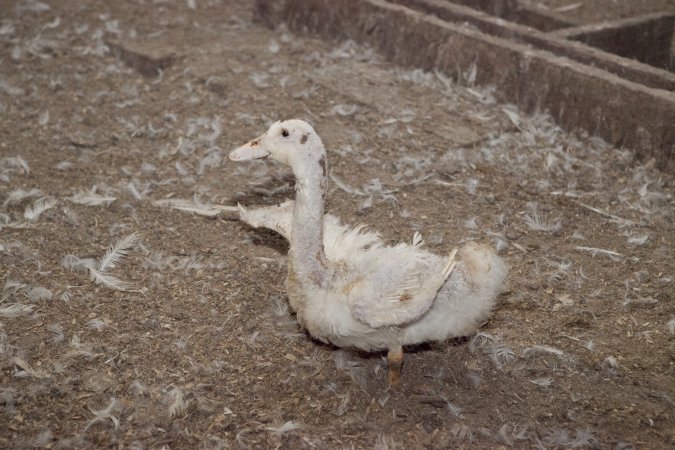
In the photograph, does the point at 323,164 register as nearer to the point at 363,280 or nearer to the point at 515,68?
the point at 363,280

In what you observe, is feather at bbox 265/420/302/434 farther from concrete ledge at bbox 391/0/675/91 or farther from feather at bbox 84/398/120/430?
concrete ledge at bbox 391/0/675/91

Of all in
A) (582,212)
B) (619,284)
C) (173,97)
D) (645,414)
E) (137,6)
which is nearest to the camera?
(645,414)

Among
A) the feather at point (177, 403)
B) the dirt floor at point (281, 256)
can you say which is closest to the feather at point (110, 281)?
the dirt floor at point (281, 256)

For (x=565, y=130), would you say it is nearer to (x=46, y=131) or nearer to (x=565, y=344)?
(x=565, y=344)

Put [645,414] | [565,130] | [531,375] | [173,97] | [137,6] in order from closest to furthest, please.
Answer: [645,414]
[531,375]
[565,130]
[173,97]
[137,6]

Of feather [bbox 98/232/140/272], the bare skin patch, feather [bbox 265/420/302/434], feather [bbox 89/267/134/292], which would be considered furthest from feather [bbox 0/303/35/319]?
the bare skin patch

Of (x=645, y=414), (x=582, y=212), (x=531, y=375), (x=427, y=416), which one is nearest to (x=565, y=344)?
(x=531, y=375)

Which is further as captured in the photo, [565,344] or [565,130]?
[565,130]

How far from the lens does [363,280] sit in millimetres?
3412

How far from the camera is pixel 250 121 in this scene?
6.02 m

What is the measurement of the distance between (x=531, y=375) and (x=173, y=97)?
400 centimetres

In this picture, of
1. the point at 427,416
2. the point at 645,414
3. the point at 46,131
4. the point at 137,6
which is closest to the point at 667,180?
the point at 645,414

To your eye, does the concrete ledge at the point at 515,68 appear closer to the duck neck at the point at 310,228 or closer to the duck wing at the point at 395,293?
the duck wing at the point at 395,293

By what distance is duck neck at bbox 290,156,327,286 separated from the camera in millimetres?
3541
